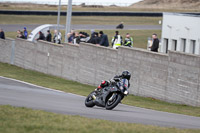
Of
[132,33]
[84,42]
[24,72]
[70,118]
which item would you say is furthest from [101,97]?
[132,33]

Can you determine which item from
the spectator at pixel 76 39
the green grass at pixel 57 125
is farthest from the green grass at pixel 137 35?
the green grass at pixel 57 125

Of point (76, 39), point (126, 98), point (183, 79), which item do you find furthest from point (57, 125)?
point (76, 39)

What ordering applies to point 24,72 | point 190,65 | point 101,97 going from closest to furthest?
1. point 101,97
2. point 190,65
3. point 24,72

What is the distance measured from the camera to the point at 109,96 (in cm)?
1341

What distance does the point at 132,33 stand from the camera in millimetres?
54594

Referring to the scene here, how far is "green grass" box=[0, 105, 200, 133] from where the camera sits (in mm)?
8891

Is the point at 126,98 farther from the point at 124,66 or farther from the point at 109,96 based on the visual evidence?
the point at 109,96

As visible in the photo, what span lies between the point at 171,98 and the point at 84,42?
8.42 metres

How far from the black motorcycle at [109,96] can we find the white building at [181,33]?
20.0 meters

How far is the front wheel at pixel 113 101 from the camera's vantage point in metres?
13.0

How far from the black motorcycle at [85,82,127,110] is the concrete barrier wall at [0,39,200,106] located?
223 inches

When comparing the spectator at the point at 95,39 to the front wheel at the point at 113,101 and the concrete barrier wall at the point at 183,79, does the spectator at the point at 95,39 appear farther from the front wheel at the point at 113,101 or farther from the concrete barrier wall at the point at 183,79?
the front wheel at the point at 113,101

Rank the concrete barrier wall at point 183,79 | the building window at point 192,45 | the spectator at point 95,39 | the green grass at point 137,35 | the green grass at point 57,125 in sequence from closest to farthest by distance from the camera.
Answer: the green grass at point 57,125 < the concrete barrier wall at point 183,79 < the spectator at point 95,39 < the building window at point 192,45 < the green grass at point 137,35

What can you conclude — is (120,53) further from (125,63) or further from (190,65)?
(190,65)
